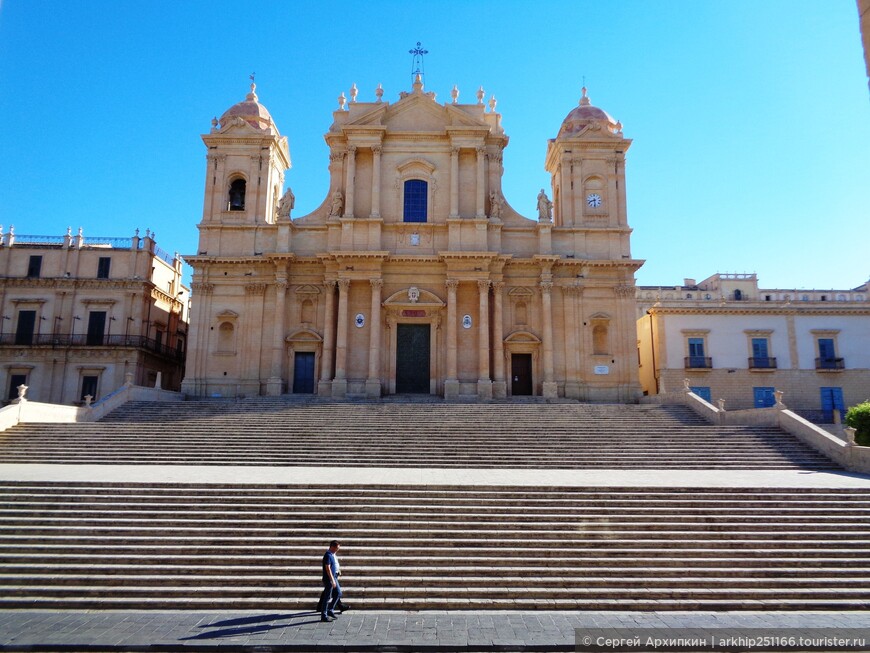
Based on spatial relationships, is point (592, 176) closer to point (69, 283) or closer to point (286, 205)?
point (286, 205)

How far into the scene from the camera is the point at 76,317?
3475 cm

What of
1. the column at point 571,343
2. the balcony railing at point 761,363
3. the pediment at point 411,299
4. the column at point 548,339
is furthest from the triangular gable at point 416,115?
the balcony railing at point 761,363

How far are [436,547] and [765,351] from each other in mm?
29970

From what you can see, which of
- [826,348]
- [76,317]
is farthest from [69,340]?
[826,348]

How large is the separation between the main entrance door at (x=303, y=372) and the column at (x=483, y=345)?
811 cm

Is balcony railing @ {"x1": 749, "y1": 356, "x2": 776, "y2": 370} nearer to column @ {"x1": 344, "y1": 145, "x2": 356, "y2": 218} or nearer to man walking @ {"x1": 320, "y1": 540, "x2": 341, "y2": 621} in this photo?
column @ {"x1": 344, "y1": 145, "x2": 356, "y2": 218}

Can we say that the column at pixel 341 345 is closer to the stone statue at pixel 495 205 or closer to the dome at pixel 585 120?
the stone statue at pixel 495 205

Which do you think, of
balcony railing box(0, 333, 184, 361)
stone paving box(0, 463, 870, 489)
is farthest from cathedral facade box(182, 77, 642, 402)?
stone paving box(0, 463, 870, 489)

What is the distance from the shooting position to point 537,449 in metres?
19.3

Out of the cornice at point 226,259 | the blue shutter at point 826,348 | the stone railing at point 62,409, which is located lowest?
the stone railing at point 62,409

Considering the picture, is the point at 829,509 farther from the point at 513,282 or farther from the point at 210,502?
the point at 513,282

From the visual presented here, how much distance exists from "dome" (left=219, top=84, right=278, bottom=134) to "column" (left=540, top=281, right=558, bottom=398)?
54.7 feet

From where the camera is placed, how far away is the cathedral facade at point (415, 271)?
30.7 m

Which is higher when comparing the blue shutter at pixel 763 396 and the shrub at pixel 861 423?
the blue shutter at pixel 763 396
